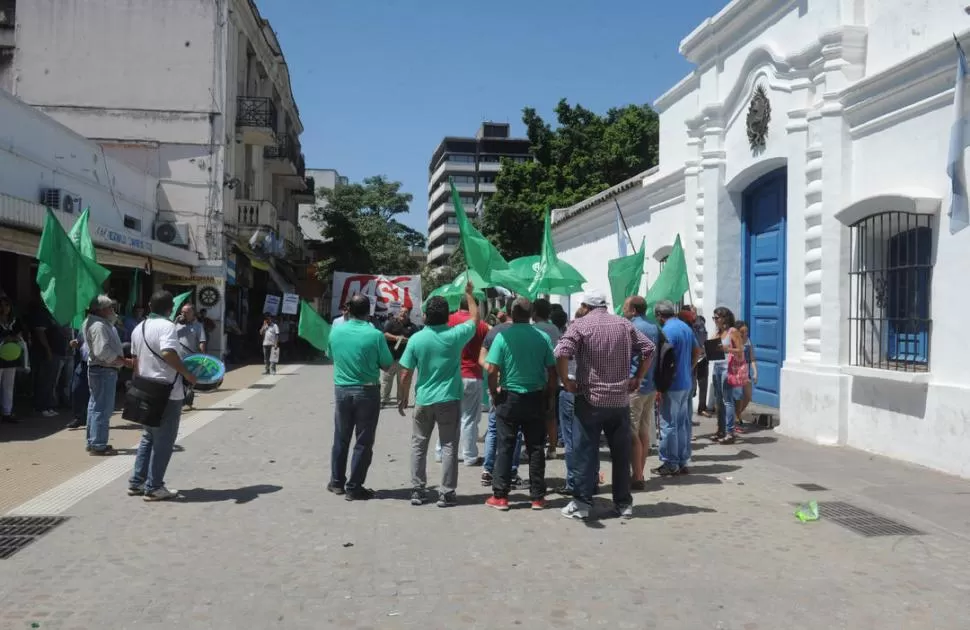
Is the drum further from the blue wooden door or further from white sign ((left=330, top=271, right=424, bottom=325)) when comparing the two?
white sign ((left=330, top=271, right=424, bottom=325))

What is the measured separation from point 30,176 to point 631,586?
14060 mm

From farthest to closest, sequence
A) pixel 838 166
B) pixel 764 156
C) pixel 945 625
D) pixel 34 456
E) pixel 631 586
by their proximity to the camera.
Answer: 1. pixel 764 156
2. pixel 838 166
3. pixel 34 456
4. pixel 631 586
5. pixel 945 625

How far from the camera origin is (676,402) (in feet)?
27.2

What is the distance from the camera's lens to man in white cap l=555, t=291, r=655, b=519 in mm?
6598

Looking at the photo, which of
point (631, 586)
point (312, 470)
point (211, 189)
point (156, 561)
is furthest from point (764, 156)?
point (211, 189)

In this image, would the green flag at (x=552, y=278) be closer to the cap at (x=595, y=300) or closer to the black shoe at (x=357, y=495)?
the cap at (x=595, y=300)

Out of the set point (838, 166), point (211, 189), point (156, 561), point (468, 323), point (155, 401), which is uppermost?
point (211, 189)

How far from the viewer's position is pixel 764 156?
1188 cm

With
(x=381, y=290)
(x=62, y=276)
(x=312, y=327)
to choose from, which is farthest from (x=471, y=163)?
(x=62, y=276)

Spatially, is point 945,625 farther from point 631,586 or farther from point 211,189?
point 211,189

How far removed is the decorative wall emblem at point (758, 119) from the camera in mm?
11891

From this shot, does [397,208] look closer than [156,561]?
No

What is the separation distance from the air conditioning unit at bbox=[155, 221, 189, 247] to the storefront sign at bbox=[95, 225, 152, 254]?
591 cm

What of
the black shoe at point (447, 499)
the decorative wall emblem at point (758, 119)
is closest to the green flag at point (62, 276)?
the black shoe at point (447, 499)
